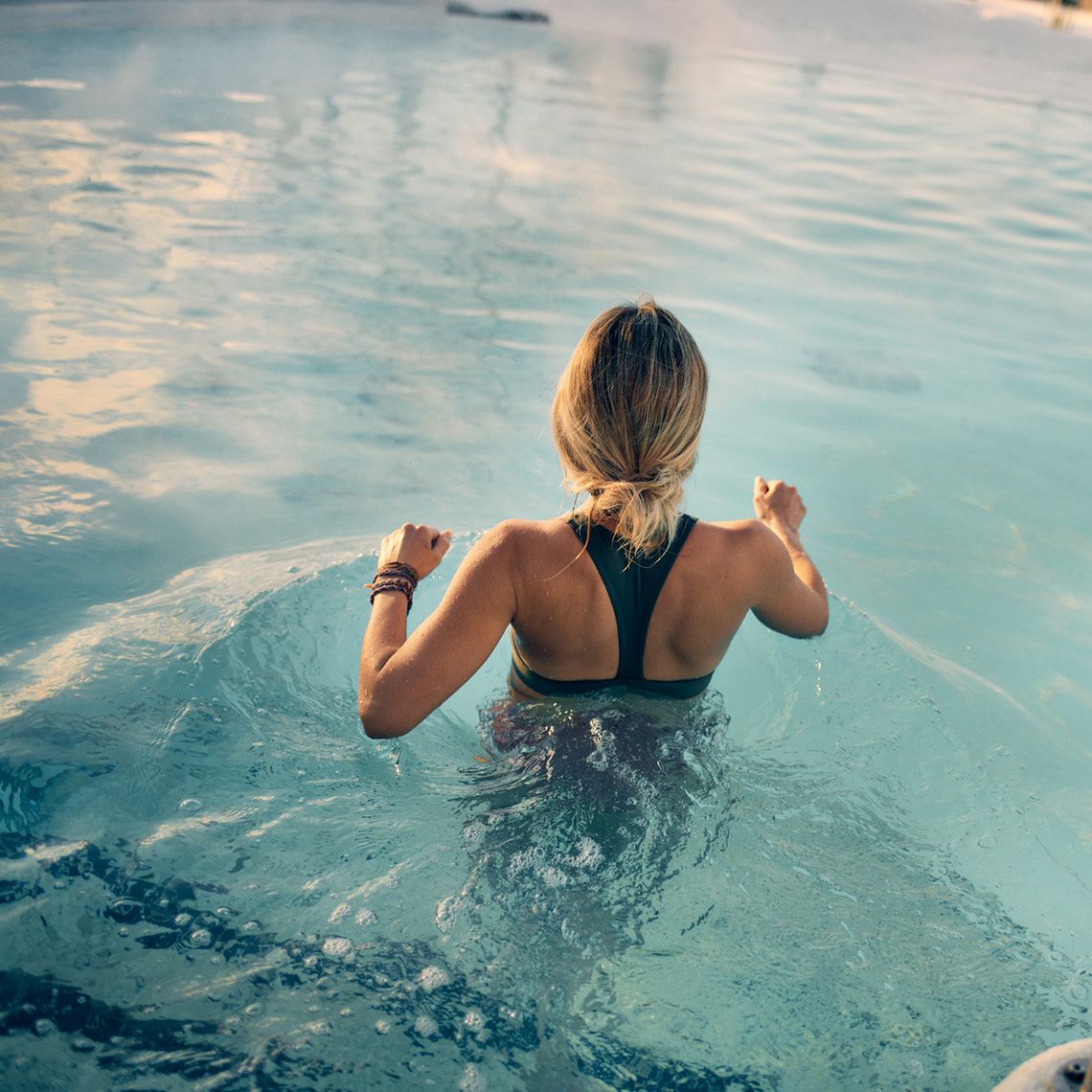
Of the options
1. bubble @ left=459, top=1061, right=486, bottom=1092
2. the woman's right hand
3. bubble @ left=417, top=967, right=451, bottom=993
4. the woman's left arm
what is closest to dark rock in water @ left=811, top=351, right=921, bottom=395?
the woman's right hand

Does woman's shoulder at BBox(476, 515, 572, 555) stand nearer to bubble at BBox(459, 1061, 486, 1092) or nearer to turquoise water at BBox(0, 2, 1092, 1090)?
turquoise water at BBox(0, 2, 1092, 1090)

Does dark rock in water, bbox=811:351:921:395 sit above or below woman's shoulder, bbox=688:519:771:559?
below

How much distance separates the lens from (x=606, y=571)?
2.20m

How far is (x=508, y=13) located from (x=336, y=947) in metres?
16.0

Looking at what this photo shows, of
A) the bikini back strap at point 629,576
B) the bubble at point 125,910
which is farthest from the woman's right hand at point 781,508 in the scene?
the bubble at point 125,910

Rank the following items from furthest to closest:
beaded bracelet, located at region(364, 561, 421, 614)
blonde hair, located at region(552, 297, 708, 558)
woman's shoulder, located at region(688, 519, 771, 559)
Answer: beaded bracelet, located at region(364, 561, 421, 614), woman's shoulder, located at region(688, 519, 771, 559), blonde hair, located at region(552, 297, 708, 558)

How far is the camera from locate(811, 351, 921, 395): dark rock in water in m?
5.72

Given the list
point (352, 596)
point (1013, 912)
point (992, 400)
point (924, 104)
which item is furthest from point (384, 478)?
point (924, 104)

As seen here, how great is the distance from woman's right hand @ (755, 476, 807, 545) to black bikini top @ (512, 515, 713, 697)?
0.59 m

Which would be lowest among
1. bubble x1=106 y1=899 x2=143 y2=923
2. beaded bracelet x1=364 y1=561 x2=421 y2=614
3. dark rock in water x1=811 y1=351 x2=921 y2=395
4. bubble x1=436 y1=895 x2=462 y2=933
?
bubble x1=106 y1=899 x2=143 y2=923

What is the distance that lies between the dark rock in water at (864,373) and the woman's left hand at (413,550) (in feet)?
12.4

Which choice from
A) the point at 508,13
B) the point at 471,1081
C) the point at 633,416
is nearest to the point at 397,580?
the point at 633,416

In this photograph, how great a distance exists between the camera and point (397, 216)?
736 cm

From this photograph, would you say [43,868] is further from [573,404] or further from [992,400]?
[992,400]
